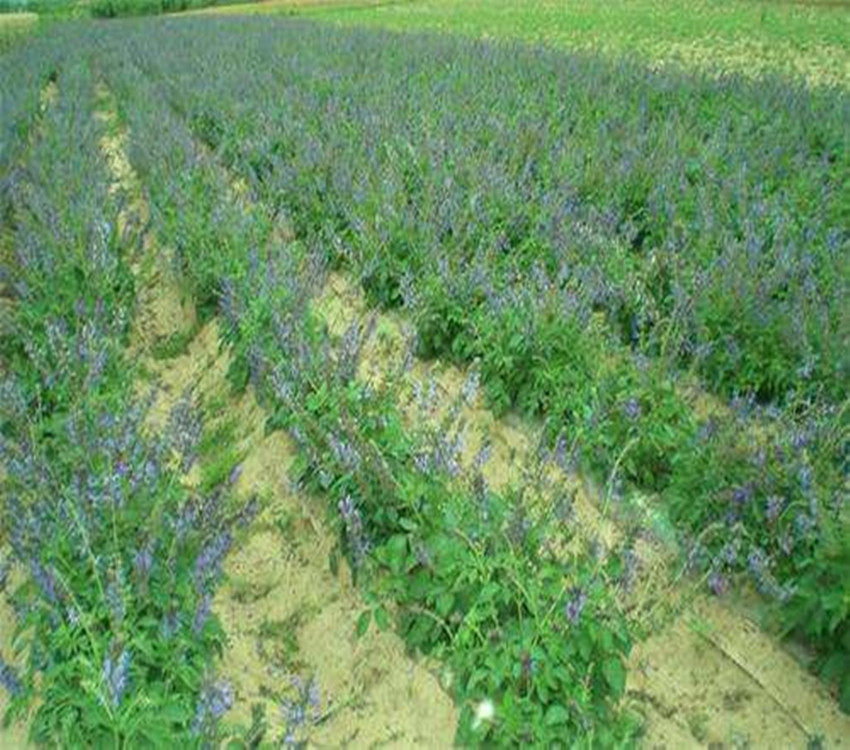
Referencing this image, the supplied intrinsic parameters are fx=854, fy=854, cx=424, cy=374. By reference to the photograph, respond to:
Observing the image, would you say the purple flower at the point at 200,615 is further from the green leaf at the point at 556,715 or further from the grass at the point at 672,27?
the grass at the point at 672,27

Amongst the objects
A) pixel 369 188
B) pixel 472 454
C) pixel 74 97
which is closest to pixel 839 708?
pixel 472 454

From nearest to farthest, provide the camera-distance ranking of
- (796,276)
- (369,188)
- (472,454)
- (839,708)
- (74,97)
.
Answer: (839,708) < (472,454) < (796,276) < (369,188) < (74,97)

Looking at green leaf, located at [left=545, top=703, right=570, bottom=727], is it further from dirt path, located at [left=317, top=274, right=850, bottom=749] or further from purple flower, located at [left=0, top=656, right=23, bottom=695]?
purple flower, located at [left=0, top=656, right=23, bottom=695]

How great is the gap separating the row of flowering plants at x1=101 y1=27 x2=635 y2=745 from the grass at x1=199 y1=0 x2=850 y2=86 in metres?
10.0

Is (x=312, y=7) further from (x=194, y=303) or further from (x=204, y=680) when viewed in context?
(x=204, y=680)

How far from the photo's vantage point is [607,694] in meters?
2.72

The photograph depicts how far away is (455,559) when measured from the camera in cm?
286

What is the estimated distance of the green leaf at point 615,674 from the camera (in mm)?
2580

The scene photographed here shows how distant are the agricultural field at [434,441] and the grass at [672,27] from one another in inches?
291

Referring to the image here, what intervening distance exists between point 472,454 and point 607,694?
5.88 ft

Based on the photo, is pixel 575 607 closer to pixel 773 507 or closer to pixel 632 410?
pixel 773 507

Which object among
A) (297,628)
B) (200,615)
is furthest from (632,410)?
(200,615)

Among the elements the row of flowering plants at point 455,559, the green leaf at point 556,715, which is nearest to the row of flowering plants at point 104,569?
the row of flowering plants at point 455,559

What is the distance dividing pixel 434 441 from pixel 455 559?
1.41 feet
